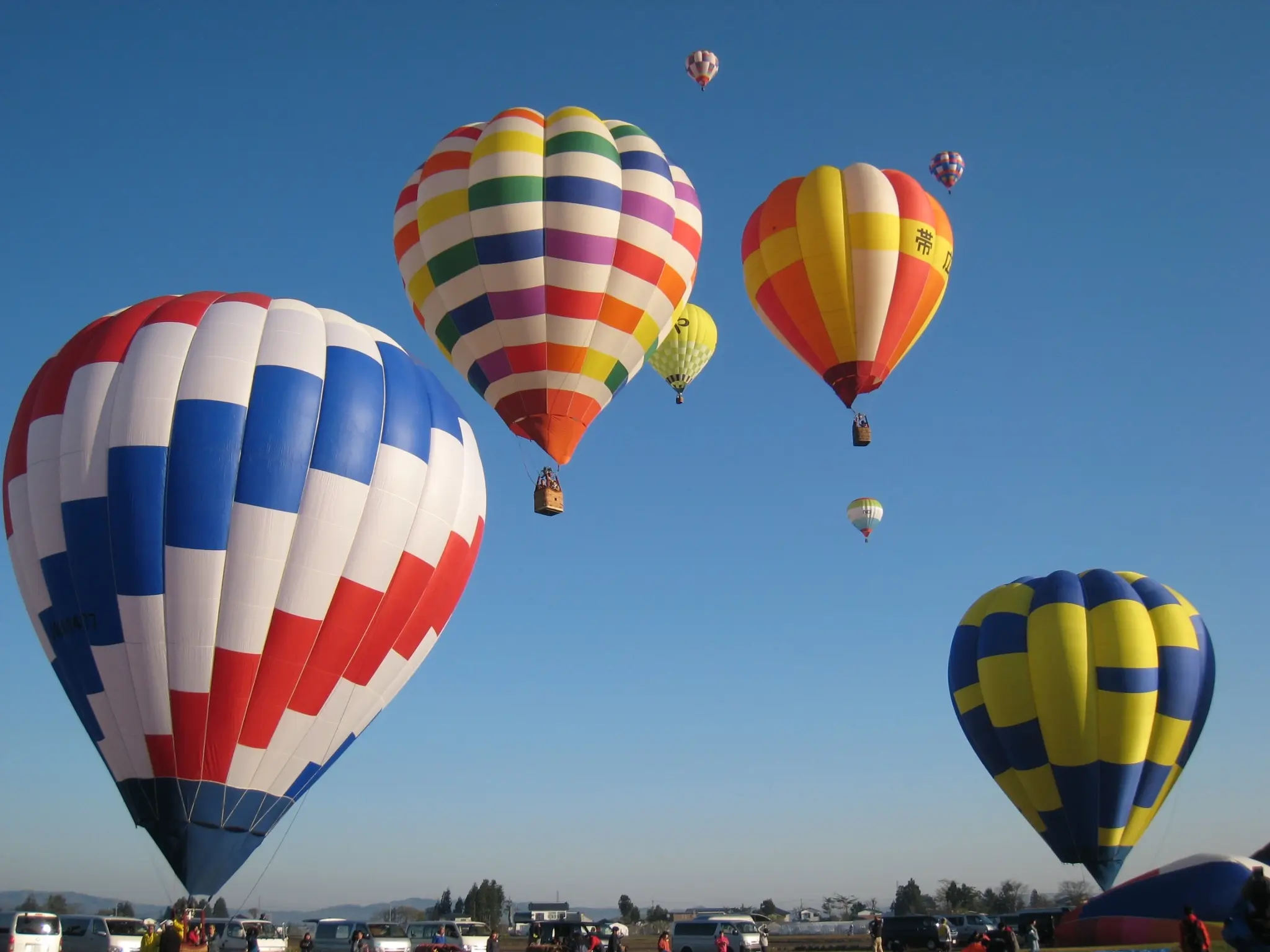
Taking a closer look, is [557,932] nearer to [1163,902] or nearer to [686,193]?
[1163,902]

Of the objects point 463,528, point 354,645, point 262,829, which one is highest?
point 463,528

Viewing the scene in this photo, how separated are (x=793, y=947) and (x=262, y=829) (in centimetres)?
1837

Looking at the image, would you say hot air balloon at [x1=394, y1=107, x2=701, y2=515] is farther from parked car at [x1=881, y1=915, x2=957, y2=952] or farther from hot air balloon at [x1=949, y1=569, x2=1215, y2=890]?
parked car at [x1=881, y1=915, x2=957, y2=952]

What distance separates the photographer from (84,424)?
45.1ft

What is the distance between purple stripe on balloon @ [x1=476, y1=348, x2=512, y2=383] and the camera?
61.0 feet

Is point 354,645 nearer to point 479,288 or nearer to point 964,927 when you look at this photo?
point 479,288

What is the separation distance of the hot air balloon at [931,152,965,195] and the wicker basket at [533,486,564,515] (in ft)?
37.4

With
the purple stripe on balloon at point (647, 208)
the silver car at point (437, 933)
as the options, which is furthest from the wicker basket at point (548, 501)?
the silver car at point (437, 933)

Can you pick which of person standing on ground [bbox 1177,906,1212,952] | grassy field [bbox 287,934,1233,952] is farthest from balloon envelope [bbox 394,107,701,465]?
person standing on ground [bbox 1177,906,1212,952]

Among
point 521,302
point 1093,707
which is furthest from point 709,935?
point 521,302

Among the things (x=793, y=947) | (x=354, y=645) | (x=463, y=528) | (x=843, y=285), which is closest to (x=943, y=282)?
(x=843, y=285)

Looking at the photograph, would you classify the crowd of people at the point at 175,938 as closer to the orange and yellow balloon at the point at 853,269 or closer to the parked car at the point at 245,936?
the parked car at the point at 245,936

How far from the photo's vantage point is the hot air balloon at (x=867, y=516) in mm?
27938

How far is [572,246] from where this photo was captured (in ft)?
60.0
